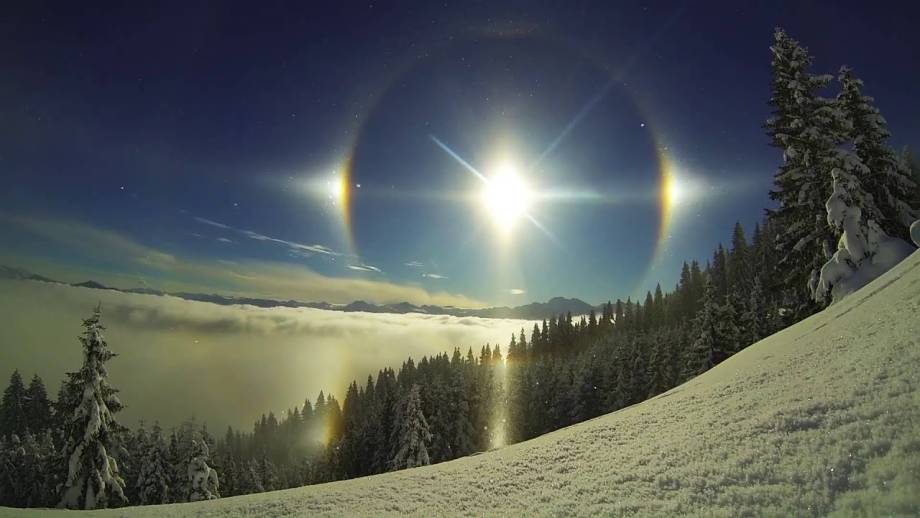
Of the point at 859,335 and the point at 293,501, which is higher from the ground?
Result: the point at 859,335

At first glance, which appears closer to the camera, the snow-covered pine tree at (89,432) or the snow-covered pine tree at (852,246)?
the snow-covered pine tree at (852,246)

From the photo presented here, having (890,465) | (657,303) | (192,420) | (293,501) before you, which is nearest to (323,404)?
(657,303)

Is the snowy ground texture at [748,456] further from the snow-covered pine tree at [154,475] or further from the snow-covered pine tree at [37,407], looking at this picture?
the snow-covered pine tree at [37,407]

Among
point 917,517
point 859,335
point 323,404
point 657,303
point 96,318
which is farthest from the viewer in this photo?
point 323,404

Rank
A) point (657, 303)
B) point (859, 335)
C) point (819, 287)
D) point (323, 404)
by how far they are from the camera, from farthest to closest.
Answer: point (323, 404) < point (657, 303) < point (819, 287) < point (859, 335)

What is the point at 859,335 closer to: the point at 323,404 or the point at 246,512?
the point at 246,512

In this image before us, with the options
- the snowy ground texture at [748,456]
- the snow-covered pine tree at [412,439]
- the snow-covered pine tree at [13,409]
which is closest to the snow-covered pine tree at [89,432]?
the snowy ground texture at [748,456]
